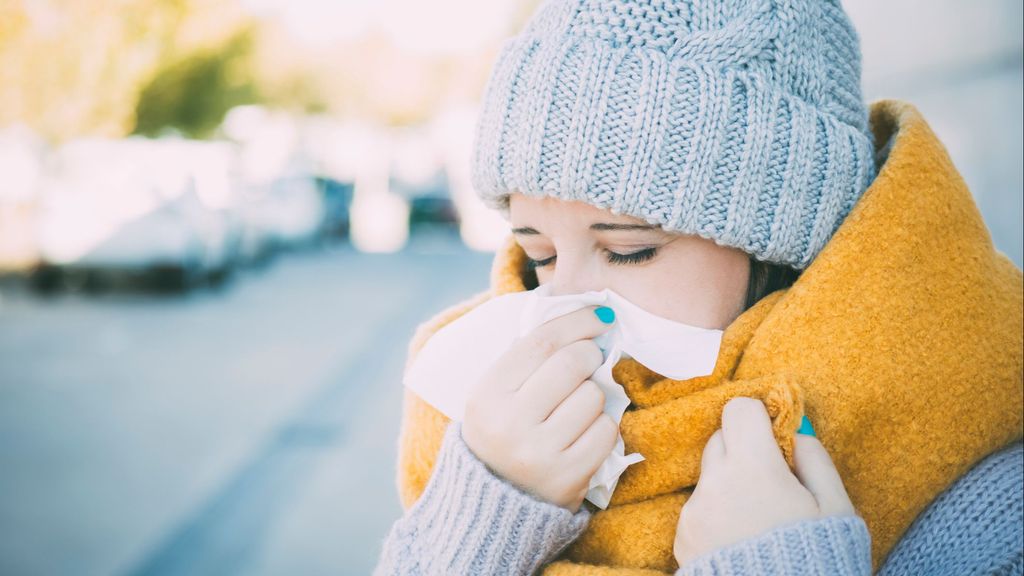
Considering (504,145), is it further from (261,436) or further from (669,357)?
(261,436)

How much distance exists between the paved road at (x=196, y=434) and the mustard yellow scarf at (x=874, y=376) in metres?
3.11

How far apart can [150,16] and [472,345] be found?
14.2 metres

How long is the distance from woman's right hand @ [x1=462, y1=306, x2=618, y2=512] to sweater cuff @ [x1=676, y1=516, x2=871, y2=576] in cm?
24

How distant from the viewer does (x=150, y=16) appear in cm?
1334

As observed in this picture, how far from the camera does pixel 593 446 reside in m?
1.20

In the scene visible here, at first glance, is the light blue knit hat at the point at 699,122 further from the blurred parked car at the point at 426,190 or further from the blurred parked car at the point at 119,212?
the blurred parked car at the point at 426,190

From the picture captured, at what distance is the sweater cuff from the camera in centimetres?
100

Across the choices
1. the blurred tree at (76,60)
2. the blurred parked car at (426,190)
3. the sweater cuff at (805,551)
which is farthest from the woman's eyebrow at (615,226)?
the blurred parked car at (426,190)

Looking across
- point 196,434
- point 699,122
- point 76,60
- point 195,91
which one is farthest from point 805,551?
point 195,91

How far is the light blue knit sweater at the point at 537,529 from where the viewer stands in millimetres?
1170

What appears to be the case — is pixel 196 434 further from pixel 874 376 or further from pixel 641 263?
pixel 874 376

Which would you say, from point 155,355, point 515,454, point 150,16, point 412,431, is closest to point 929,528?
point 515,454

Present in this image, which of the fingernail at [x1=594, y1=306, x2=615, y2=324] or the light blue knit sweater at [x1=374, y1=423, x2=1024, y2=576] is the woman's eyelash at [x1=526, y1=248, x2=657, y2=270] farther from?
the light blue knit sweater at [x1=374, y1=423, x2=1024, y2=576]

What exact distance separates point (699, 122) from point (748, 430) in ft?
1.55
